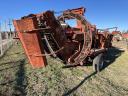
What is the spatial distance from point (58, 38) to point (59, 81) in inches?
69.8

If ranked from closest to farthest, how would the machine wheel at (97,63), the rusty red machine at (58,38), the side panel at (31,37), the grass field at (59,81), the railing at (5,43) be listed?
the grass field at (59,81)
the side panel at (31,37)
the rusty red machine at (58,38)
the machine wheel at (97,63)
the railing at (5,43)

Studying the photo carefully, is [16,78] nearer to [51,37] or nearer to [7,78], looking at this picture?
[7,78]

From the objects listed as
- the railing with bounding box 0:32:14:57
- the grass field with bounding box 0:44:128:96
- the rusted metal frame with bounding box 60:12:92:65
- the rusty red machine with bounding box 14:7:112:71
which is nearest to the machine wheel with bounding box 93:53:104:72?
the rusty red machine with bounding box 14:7:112:71

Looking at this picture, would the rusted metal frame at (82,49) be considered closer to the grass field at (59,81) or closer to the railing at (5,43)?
the grass field at (59,81)

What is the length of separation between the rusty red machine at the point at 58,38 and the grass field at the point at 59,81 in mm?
468

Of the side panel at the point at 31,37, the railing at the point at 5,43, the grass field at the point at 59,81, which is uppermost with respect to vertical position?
the side panel at the point at 31,37

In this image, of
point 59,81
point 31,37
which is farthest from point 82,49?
point 31,37

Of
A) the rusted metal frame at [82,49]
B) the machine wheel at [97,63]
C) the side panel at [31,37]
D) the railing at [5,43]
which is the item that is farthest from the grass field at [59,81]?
the railing at [5,43]

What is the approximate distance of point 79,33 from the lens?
1035 cm

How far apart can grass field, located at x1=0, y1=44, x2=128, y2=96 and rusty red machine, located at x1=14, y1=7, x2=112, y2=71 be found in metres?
0.47

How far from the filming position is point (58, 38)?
9.40 m

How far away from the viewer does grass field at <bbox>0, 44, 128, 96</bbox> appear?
7250 millimetres

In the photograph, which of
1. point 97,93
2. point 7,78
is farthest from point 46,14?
point 97,93

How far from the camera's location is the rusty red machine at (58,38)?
8.62m
